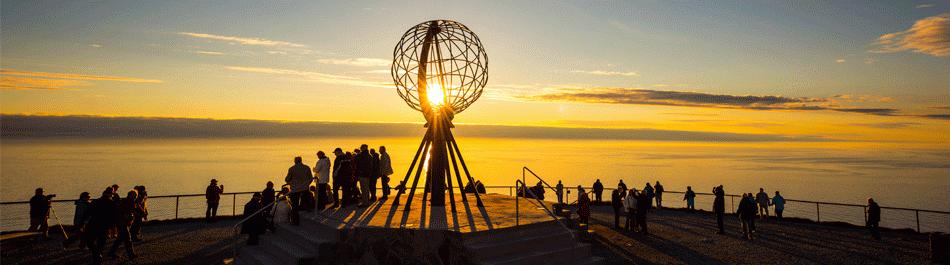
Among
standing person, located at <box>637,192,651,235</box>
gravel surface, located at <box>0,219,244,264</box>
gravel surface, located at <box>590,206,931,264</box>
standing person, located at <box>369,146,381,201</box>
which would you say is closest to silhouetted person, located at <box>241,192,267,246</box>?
gravel surface, located at <box>0,219,244,264</box>

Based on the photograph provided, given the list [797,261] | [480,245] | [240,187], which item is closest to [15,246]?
[480,245]

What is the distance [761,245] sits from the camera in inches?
574

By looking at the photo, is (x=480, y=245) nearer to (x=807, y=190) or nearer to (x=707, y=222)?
(x=707, y=222)

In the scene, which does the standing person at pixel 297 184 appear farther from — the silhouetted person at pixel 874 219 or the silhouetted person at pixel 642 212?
the silhouetted person at pixel 874 219

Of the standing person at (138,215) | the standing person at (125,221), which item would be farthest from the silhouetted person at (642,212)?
the standing person at (138,215)

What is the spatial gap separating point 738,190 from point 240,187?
430 feet

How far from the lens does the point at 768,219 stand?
1975 cm

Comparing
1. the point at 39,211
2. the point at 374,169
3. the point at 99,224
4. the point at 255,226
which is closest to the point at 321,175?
the point at 255,226

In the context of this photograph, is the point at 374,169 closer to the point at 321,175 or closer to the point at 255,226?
the point at 321,175

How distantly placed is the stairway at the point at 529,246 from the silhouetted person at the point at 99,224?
851cm

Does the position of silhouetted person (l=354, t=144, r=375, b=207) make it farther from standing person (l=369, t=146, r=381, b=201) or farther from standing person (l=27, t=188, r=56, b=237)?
standing person (l=27, t=188, r=56, b=237)

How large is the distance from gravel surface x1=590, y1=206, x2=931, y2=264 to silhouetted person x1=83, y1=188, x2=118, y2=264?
11.8 meters

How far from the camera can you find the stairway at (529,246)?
10000mm

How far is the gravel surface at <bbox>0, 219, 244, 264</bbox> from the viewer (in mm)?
12086
